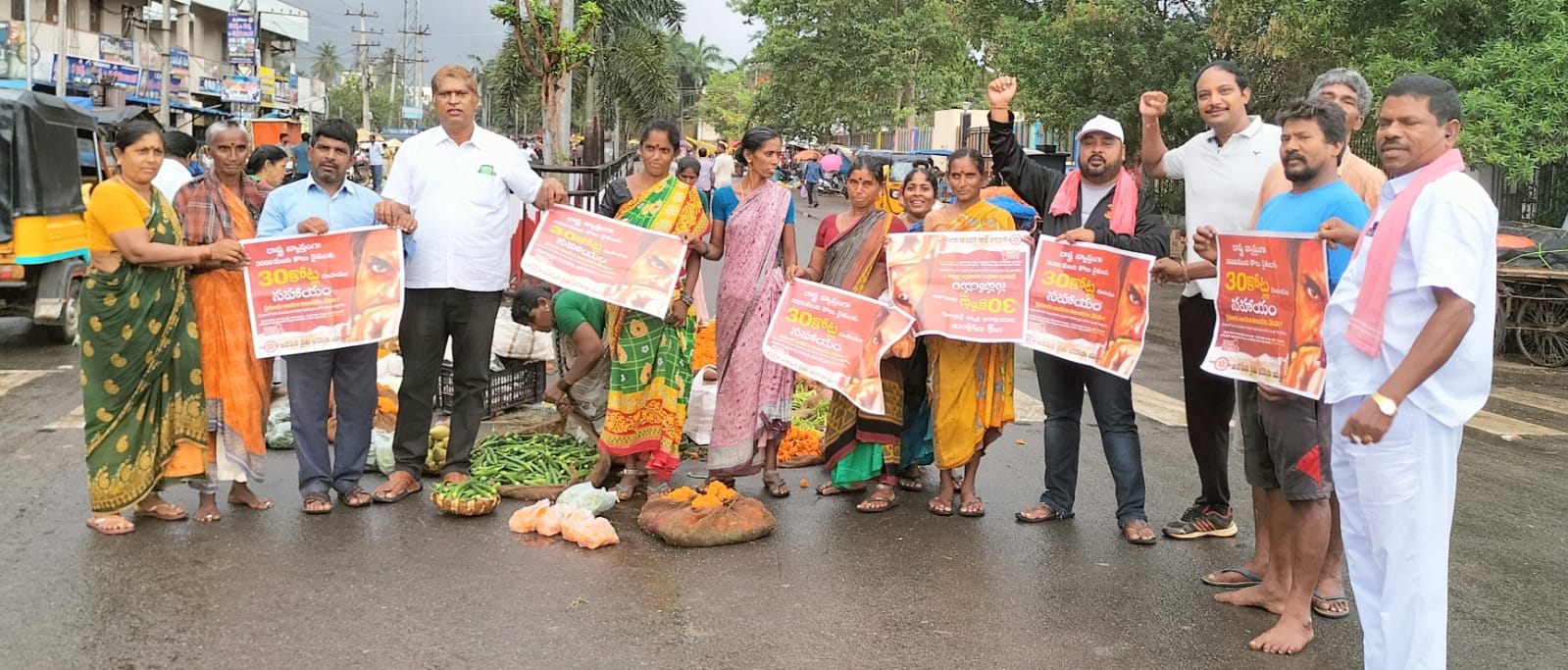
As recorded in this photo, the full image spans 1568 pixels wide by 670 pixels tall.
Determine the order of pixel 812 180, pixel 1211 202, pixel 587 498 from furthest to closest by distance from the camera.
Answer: pixel 812 180 < pixel 587 498 < pixel 1211 202

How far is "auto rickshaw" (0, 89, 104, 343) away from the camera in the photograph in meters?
9.99

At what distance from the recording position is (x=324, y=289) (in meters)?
5.39

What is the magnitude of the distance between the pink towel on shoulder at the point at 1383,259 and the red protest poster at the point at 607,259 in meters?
3.05

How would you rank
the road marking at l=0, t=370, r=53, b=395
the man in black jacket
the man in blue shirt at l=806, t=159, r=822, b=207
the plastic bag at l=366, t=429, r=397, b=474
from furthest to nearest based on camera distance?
the man in blue shirt at l=806, t=159, r=822, b=207 → the road marking at l=0, t=370, r=53, b=395 → the plastic bag at l=366, t=429, r=397, b=474 → the man in black jacket

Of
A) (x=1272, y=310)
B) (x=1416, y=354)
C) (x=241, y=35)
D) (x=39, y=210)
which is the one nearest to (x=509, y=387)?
(x=1272, y=310)

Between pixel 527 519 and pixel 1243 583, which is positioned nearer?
pixel 1243 583

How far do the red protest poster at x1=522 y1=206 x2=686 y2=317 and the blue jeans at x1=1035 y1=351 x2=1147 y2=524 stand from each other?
1764 mm

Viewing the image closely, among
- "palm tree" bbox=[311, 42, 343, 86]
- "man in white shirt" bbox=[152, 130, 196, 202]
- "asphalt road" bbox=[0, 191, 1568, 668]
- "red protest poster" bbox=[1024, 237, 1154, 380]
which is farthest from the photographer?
"palm tree" bbox=[311, 42, 343, 86]

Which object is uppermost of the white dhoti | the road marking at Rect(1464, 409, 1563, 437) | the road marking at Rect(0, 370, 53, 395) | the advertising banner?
the advertising banner

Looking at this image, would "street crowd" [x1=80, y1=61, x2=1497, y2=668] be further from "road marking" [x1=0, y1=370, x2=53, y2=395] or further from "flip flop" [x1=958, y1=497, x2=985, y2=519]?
"road marking" [x1=0, y1=370, x2=53, y2=395]

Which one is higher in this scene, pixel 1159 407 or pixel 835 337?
pixel 835 337

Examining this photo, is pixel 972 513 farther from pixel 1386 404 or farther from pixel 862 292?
pixel 1386 404

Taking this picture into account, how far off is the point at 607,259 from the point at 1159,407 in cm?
507

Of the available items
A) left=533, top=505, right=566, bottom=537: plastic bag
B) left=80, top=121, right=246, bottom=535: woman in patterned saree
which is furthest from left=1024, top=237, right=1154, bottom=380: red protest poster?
left=80, top=121, right=246, bottom=535: woman in patterned saree
